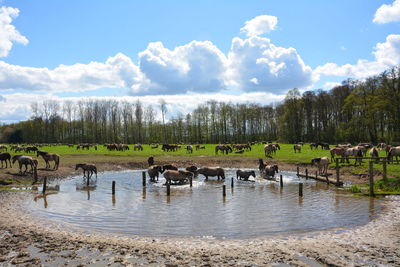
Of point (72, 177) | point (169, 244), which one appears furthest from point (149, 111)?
point (169, 244)

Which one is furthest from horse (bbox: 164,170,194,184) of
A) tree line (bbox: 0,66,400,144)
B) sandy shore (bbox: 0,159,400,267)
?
tree line (bbox: 0,66,400,144)

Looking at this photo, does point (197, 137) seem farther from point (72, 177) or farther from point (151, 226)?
point (151, 226)

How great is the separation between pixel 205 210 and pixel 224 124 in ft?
288

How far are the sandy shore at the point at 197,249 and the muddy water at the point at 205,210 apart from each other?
96 cm

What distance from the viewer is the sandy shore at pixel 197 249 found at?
9.09m

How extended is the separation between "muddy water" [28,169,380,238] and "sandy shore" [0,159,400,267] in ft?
3.15

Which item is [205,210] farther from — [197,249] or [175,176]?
[175,176]

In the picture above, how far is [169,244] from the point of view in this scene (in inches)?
433

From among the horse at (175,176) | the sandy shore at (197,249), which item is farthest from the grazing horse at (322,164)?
the sandy shore at (197,249)

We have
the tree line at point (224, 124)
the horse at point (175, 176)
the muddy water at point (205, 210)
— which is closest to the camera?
the muddy water at point (205, 210)

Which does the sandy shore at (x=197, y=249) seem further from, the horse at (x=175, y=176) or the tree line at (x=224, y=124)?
the tree line at (x=224, y=124)

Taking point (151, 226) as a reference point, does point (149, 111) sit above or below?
above

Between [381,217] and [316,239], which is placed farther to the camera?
[381,217]

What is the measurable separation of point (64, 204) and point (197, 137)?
88451mm
